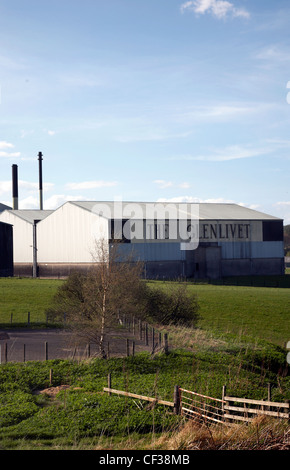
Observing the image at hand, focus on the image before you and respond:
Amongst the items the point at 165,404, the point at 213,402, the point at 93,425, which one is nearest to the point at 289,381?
the point at 213,402

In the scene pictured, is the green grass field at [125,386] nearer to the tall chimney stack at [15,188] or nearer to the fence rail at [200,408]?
the fence rail at [200,408]

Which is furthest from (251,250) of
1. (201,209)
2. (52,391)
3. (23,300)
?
(52,391)

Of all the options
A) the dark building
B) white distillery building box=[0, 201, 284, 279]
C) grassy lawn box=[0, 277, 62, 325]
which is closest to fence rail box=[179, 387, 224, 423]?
grassy lawn box=[0, 277, 62, 325]

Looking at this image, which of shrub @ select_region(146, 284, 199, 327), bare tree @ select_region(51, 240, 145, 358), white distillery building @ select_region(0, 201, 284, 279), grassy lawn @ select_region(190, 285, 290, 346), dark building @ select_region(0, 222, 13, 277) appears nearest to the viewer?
bare tree @ select_region(51, 240, 145, 358)

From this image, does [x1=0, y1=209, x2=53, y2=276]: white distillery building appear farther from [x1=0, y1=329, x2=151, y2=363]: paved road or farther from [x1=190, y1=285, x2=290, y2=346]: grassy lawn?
[x1=0, y1=329, x2=151, y2=363]: paved road

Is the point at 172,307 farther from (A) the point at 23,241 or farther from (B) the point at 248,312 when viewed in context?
(A) the point at 23,241

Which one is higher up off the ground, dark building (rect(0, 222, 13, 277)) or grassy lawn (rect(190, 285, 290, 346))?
dark building (rect(0, 222, 13, 277))

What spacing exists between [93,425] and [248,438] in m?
4.53

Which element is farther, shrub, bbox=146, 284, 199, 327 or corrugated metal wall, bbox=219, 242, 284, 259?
corrugated metal wall, bbox=219, 242, 284, 259

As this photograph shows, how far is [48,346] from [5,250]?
130ft

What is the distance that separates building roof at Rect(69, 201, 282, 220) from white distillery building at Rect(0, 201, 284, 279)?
0.42 feet

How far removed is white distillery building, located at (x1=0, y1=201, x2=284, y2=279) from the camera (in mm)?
63406

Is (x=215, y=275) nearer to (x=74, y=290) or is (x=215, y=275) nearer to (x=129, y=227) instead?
(x=129, y=227)

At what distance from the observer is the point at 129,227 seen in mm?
63188
